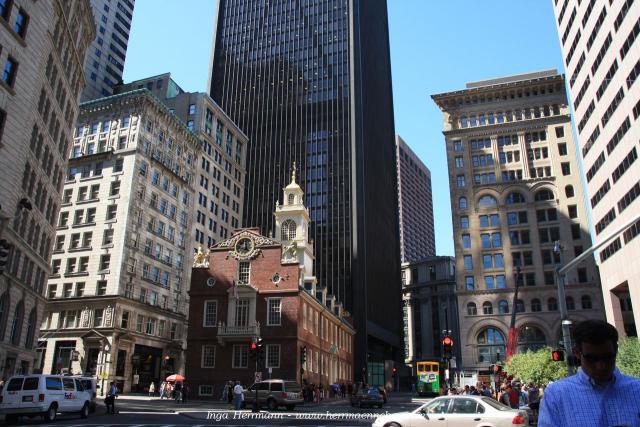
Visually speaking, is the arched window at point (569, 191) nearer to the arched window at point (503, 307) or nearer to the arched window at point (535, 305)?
the arched window at point (535, 305)

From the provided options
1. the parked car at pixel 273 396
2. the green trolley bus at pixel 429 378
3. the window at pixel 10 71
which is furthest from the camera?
the green trolley bus at pixel 429 378

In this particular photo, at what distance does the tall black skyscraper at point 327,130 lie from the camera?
101 meters

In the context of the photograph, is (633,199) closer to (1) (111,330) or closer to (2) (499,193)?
(2) (499,193)

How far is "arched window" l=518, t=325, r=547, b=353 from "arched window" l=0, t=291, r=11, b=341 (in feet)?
225

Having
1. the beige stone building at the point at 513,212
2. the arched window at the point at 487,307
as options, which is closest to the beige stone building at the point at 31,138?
the beige stone building at the point at 513,212

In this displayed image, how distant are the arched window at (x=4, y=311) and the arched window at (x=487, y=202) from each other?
7199cm

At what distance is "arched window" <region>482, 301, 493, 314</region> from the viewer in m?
82.9

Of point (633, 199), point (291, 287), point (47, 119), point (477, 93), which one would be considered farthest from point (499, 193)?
point (47, 119)

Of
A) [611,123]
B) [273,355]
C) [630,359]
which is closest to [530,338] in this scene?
[611,123]

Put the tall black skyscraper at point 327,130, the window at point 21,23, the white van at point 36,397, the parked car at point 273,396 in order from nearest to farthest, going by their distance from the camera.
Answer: the white van at point 36,397, the window at point 21,23, the parked car at point 273,396, the tall black skyscraper at point 327,130

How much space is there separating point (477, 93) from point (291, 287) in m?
58.8

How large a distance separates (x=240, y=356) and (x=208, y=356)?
145 inches

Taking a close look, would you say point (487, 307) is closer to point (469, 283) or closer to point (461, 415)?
point (469, 283)

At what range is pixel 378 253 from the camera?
111 metres
